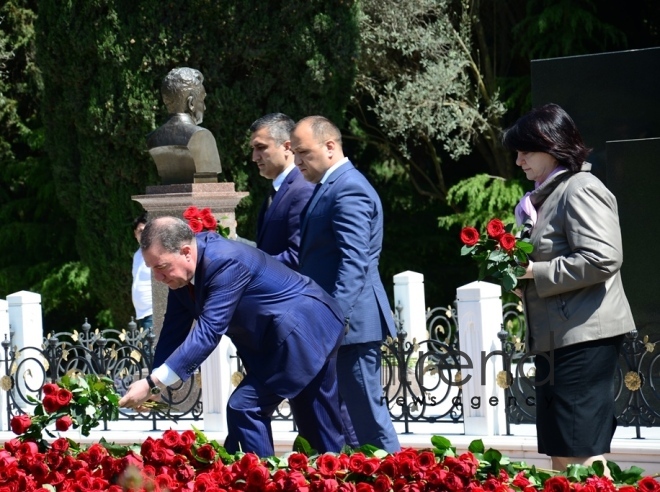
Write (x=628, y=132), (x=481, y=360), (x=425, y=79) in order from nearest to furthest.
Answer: (x=628, y=132), (x=481, y=360), (x=425, y=79)

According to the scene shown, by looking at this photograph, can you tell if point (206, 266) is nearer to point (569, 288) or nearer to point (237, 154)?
point (569, 288)

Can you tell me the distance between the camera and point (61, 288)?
17.1 meters

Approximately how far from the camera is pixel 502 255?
4.41 meters

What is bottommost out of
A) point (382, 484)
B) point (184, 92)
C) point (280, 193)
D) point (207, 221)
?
point (382, 484)

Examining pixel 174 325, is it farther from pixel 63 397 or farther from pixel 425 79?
pixel 425 79

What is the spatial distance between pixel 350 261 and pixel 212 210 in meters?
3.54

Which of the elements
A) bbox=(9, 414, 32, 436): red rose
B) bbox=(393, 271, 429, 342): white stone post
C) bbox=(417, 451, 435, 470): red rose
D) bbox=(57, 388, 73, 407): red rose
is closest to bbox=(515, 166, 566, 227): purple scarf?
bbox=(417, 451, 435, 470): red rose

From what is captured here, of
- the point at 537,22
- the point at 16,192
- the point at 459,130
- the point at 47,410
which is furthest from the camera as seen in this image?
the point at 16,192

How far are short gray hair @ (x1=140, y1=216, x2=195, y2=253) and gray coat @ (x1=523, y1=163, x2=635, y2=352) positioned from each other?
1357 millimetres

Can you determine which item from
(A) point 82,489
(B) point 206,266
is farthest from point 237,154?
(A) point 82,489

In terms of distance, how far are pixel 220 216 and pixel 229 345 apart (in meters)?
1.03

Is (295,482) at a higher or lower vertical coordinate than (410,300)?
higher

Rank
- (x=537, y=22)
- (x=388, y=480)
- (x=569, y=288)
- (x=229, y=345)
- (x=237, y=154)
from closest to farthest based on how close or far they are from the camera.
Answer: (x=388, y=480)
(x=569, y=288)
(x=229, y=345)
(x=237, y=154)
(x=537, y=22)

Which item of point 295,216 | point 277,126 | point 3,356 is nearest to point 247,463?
point 295,216
